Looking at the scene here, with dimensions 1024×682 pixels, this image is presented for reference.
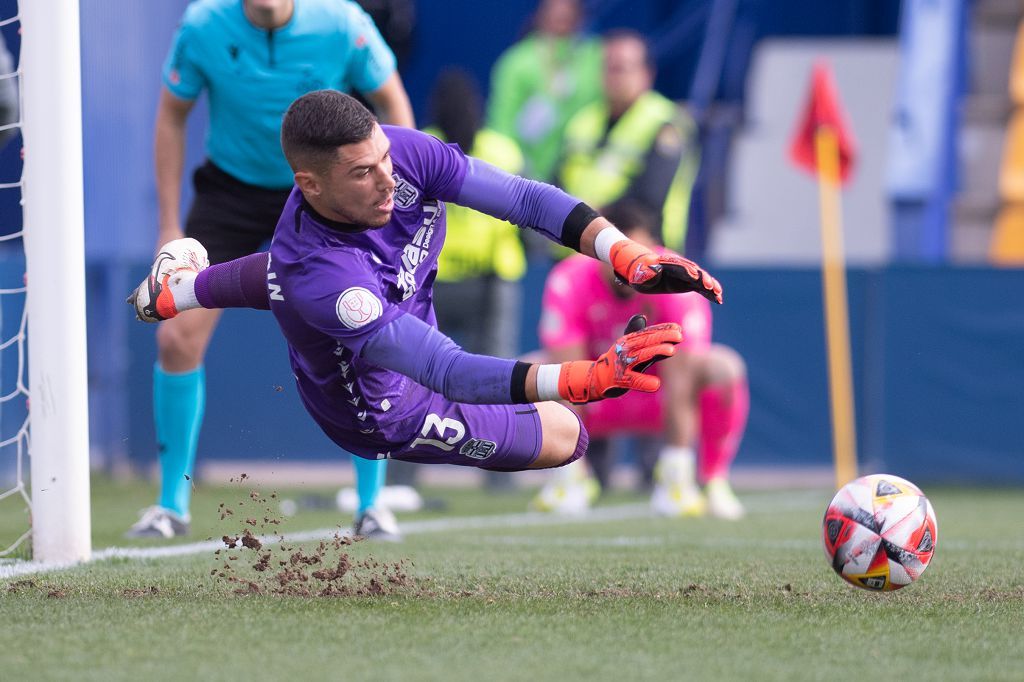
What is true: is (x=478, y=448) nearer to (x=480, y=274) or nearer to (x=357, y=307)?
(x=357, y=307)

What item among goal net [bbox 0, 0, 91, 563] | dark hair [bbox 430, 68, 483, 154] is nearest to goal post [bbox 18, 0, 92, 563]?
goal net [bbox 0, 0, 91, 563]

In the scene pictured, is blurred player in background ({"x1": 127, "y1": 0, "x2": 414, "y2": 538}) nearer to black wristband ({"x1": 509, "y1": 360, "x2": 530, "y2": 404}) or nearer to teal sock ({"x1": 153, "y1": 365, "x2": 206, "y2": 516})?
teal sock ({"x1": 153, "y1": 365, "x2": 206, "y2": 516})

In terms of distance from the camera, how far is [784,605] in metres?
4.02

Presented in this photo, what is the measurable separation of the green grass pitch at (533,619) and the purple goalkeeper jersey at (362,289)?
51 cm

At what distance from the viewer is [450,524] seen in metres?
6.94

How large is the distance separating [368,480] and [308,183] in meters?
2.02

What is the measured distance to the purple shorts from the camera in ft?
14.6

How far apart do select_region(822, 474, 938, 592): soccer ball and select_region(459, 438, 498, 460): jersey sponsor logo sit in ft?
3.39

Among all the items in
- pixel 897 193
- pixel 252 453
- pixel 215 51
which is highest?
pixel 215 51

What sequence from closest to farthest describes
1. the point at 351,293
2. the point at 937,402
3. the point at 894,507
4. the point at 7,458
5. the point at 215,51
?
the point at 351,293 < the point at 894,507 < the point at 215,51 < the point at 7,458 < the point at 937,402

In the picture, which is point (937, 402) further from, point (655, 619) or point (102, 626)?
point (102, 626)

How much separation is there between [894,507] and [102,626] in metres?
2.28

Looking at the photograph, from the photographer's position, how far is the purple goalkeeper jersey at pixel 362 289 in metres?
3.95

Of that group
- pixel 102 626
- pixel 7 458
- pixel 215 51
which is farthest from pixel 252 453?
pixel 102 626
